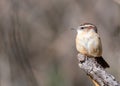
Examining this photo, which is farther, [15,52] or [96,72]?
[15,52]

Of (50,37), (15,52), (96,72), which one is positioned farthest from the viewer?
(50,37)

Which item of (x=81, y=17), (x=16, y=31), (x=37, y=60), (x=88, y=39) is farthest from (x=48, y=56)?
(x=88, y=39)

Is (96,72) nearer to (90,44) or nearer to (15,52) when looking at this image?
(90,44)

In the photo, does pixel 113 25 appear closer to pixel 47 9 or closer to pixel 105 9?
pixel 105 9

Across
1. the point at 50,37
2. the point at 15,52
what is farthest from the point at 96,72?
the point at 50,37

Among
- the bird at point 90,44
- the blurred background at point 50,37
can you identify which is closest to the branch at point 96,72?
the bird at point 90,44

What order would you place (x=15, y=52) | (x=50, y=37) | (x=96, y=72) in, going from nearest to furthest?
(x=96, y=72) < (x=15, y=52) < (x=50, y=37)
